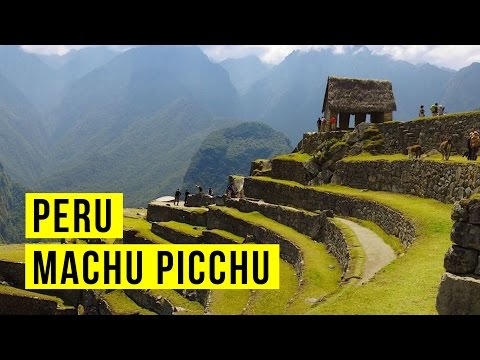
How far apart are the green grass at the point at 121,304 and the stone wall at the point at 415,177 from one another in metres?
11.7

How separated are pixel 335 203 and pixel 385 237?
6.46 meters

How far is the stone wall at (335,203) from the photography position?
54.1 ft

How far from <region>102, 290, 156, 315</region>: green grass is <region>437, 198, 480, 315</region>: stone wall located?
17101 mm

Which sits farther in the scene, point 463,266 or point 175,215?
point 175,215

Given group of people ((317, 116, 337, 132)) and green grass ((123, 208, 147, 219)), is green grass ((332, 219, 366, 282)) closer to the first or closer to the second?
group of people ((317, 116, 337, 132))

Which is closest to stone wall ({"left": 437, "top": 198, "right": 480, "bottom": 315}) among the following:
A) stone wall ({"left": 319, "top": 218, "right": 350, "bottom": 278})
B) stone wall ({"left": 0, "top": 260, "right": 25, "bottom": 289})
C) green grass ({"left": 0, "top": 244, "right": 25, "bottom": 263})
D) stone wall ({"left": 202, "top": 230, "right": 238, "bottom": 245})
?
stone wall ({"left": 319, "top": 218, "right": 350, "bottom": 278})

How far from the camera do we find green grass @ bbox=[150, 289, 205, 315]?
20828 millimetres

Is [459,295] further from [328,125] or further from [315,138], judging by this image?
[328,125]

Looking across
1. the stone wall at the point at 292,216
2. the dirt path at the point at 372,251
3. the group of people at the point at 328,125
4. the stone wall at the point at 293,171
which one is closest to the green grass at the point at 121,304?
the stone wall at the point at 292,216

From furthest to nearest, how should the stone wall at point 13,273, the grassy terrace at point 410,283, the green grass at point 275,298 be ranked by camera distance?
1. the stone wall at point 13,273
2. the green grass at point 275,298
3. the grassy terrace at point 410,283

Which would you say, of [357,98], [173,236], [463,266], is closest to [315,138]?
[357,98]

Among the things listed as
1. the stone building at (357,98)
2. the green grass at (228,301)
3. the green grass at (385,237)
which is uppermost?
the stone building at (357,98)

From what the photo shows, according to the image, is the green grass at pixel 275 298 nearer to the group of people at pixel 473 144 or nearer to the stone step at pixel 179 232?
the group of people at pixel 473 144

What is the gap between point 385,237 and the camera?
17.1 metres
